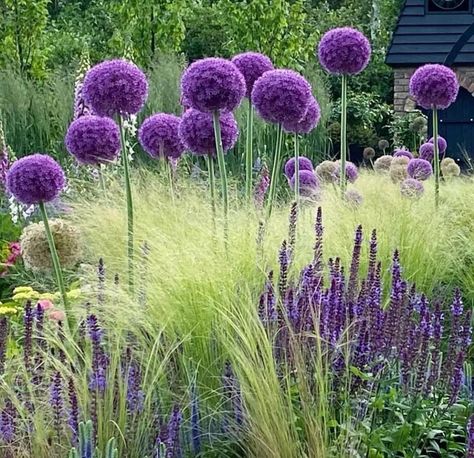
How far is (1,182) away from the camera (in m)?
6.80

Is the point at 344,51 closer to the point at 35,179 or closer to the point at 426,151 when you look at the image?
the point at 35,179

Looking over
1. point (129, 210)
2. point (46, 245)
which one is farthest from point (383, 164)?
point (129, 210)

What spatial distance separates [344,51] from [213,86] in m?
1.45

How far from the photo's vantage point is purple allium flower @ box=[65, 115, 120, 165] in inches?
148

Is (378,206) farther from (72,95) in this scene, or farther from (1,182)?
(72,95)

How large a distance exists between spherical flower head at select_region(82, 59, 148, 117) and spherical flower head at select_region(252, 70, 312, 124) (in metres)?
0.57

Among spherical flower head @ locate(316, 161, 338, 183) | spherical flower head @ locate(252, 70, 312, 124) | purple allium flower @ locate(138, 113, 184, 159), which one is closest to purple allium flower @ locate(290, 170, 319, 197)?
spherical flower head @ locate(316, 161, 338, 183)

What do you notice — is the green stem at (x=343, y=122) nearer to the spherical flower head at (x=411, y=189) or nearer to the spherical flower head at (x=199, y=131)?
the spherical flower head at (x=411, y=189)

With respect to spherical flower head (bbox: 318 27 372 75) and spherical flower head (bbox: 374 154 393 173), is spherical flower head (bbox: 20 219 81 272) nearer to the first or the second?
spherical flower head (bbox: 318 27 372 75)

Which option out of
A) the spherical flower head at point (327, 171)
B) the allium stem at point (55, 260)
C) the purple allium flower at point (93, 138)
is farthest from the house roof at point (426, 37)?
the allium stem at point (55, 260)

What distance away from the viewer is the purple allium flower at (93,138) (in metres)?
3.77

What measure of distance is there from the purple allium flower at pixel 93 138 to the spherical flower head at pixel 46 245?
0.36 meters

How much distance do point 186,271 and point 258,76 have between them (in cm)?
141

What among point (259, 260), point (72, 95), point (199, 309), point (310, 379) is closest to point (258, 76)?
point (259, 260)
